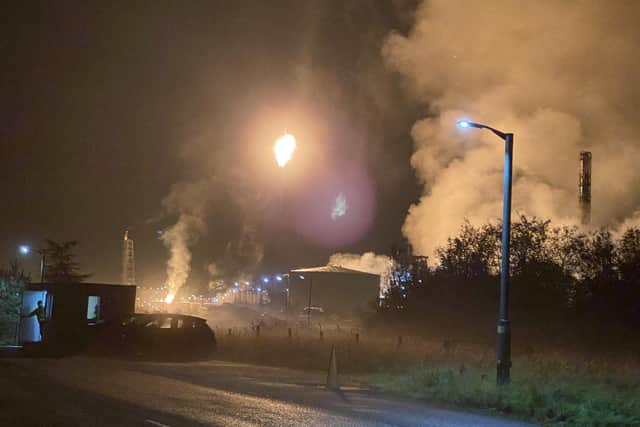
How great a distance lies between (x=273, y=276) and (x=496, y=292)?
6029cm

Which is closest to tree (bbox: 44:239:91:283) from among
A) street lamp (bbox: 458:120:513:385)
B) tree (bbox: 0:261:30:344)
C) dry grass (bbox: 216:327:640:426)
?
tree (bbox: 0:261:30:344)

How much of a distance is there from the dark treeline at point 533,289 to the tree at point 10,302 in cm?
1836

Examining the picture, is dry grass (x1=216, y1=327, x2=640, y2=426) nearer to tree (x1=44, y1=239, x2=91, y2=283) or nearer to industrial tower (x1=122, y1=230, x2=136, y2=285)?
tree (x1=44, y1=239, x2=91, y2=283)

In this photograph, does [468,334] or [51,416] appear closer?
Answer: [51,416]

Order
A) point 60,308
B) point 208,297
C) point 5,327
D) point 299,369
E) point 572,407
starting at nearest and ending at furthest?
point 572,407 → point 299,369 → point 60,308 → point 5,327 → point 208,297

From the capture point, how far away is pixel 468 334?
109 ft

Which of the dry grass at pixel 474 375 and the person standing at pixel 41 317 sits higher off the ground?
the person standing at pixel 41 317

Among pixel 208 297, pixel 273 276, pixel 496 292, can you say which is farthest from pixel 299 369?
pixel 208 297

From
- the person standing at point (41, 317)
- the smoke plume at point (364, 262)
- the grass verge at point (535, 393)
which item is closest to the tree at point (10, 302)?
the person standing at point (41, 317)

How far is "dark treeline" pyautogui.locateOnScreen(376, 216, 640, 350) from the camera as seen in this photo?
30141mm

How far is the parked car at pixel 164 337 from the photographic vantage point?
67.2 feet

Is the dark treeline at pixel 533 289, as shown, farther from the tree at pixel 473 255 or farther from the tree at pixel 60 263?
the tree at pixel 60 263

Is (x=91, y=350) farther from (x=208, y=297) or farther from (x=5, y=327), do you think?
(x=208, y=297)

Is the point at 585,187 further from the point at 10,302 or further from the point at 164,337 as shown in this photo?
the point at 10,302
